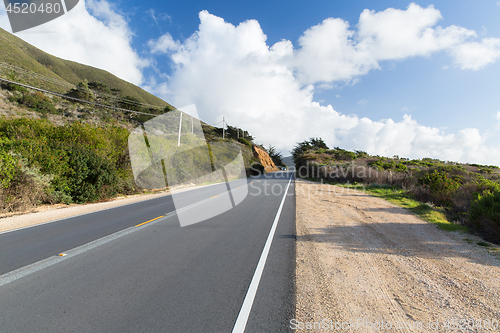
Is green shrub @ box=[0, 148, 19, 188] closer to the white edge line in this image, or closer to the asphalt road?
the asphalt road

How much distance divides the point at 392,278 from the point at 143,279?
393 cm

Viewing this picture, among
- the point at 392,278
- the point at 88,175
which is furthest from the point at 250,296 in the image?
the point at 88,175

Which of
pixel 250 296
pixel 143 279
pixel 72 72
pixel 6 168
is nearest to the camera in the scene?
pixel 250 296

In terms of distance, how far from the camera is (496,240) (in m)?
5.90

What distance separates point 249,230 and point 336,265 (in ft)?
9.26

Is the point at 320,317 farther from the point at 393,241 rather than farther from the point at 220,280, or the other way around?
the point at 393,241

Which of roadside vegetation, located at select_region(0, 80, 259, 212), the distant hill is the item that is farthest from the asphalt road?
the distant hill

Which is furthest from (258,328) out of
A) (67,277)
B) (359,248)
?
(359,248)

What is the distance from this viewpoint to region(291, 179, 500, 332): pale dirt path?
2.91m

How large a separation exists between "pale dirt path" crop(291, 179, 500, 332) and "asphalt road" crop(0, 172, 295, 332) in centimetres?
41

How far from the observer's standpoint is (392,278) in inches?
154

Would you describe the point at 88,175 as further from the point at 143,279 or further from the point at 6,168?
the point at 143,279

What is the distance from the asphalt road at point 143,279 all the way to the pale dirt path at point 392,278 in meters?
0.41

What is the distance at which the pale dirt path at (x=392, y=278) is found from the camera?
2914mm
